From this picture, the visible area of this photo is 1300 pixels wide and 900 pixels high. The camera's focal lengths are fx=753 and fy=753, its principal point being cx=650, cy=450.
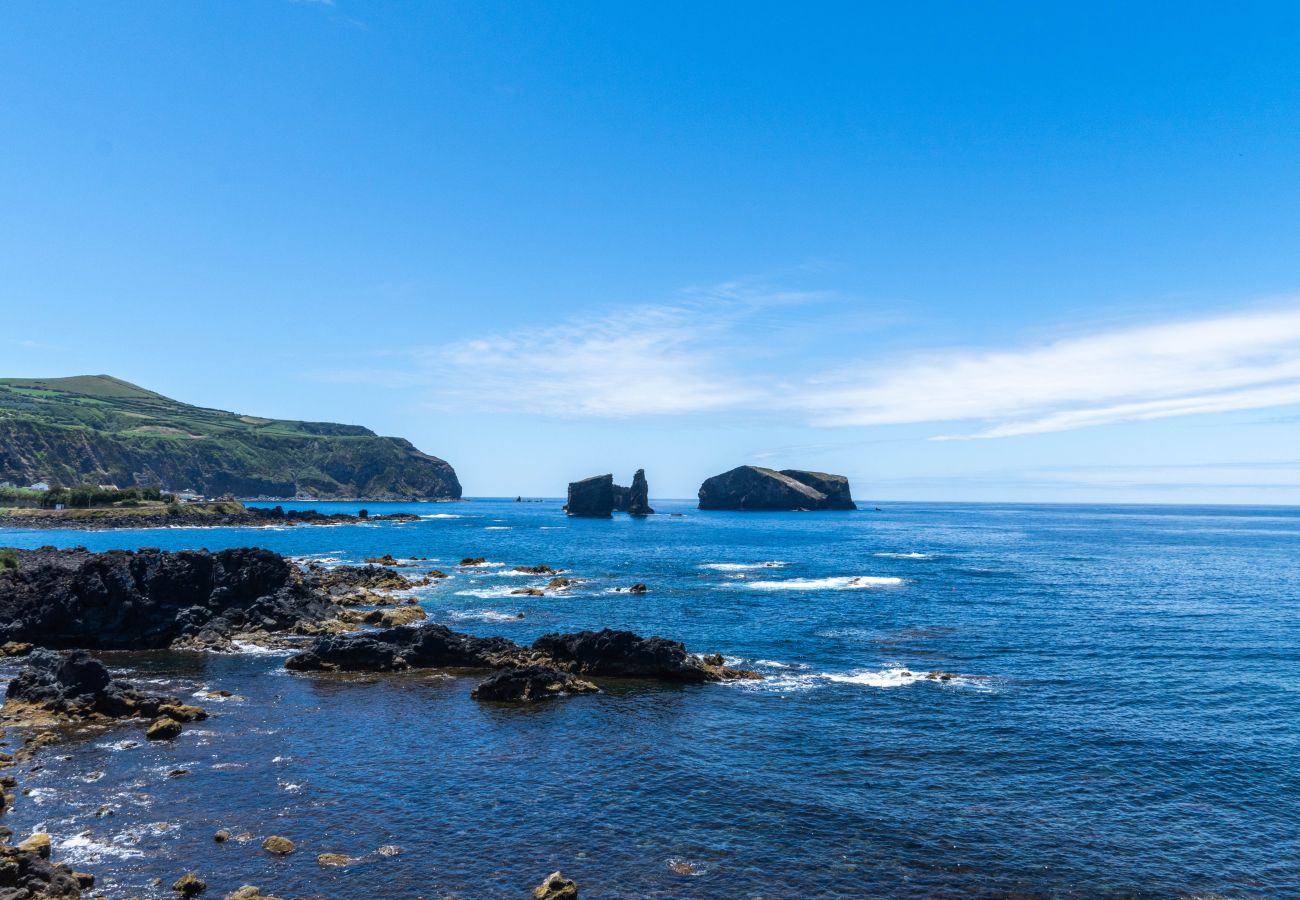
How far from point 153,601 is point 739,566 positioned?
8529 centimetres

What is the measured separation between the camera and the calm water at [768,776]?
2623 centimetres

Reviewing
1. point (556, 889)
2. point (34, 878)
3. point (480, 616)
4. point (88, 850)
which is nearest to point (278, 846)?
point (88, 850)

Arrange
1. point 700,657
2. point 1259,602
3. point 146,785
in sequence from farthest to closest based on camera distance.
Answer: point 1259,602, point 700,657, point 146,785

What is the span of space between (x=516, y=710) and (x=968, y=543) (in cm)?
15920

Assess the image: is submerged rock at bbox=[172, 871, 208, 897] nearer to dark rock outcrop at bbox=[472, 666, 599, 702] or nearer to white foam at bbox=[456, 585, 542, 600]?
dark rock outcrop at bbox=[472, 666, 599, 702]

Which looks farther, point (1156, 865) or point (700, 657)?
point (700, 657)

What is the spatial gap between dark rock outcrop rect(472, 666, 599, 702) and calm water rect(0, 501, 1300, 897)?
1900mm

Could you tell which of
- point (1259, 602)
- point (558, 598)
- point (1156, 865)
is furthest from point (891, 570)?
point (1156, 865)

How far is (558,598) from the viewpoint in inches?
3580

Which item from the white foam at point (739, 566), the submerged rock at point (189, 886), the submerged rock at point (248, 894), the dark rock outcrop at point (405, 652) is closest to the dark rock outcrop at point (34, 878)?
the submerged rock at point (189, 886)

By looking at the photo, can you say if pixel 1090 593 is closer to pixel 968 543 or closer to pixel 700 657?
pixel 700 657

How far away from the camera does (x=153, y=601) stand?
64812mm

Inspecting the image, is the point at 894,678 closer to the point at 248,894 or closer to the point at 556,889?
the point at 556,889

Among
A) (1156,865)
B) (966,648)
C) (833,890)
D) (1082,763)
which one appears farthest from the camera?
(966,648)
